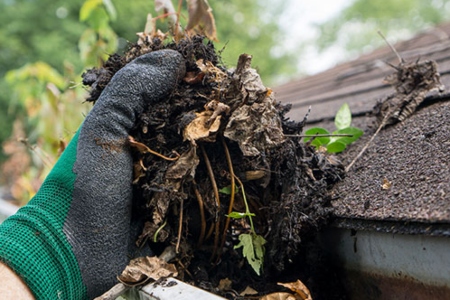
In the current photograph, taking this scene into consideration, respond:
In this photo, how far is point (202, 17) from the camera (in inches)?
44.9

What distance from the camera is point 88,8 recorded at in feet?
7.16

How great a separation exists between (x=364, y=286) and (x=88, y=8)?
1.96 m

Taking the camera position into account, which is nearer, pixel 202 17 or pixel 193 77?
pixel 193 77

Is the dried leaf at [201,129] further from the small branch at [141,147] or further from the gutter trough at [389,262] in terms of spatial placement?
the gutter trough at [389,262]

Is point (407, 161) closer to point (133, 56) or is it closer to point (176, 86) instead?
point (176, 86)

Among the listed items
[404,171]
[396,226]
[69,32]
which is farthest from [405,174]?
[69,32]

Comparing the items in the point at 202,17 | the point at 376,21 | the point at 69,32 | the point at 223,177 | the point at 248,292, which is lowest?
the point at 248,292

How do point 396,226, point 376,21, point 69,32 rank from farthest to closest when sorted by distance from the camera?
point 376,21 → point 69,32 → point 396,226

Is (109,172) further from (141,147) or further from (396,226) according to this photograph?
(396,226)

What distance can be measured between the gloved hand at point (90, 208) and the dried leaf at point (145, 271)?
0.13 ft

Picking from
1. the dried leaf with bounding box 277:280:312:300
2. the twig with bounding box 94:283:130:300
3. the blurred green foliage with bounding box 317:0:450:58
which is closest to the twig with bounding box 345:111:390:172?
the dried leaf with bounding box 277:280:312:300

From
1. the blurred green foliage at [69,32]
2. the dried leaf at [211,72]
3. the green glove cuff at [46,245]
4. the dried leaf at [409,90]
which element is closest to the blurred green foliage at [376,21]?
the blurred green foliage at [69,32]

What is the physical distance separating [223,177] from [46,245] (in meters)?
0.36

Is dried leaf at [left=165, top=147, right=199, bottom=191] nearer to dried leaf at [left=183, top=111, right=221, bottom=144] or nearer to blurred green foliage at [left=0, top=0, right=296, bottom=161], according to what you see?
dried leaf at [left=183, top=111, right=221, bottom=144]
